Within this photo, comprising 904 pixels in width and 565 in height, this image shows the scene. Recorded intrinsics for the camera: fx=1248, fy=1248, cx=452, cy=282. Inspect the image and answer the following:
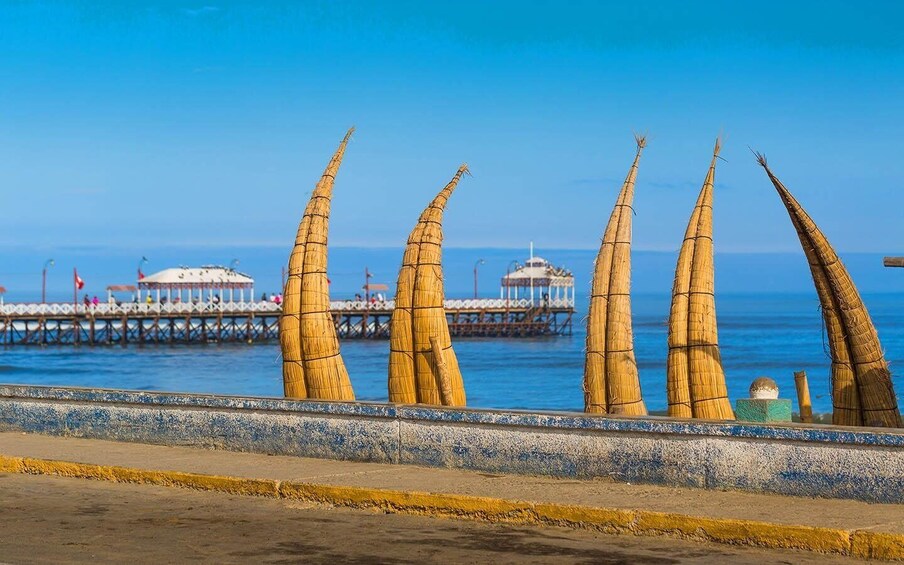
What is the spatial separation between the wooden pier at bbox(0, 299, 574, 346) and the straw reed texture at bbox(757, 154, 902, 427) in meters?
77.1

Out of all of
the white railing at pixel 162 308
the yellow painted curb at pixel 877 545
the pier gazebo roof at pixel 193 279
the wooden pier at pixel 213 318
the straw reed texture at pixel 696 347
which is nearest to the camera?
the yellow painted curb at pixel 877 545

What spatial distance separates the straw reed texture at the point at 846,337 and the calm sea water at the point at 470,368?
36.7m

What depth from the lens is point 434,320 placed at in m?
13.4

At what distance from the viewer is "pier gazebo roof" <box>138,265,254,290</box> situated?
314 ft

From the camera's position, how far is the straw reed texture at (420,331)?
13.3 meters

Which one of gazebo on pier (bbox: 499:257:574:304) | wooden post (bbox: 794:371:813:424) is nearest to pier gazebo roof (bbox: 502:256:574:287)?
gazebo on pier (bbox: 499:257:574:304)

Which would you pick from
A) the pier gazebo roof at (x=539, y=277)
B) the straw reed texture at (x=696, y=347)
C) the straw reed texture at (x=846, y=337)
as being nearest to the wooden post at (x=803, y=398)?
the straw reed texture at (x=696, y=347)

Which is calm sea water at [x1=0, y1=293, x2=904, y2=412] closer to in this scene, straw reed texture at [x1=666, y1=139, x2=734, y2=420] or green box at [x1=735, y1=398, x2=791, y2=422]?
straw reed texture at [x1=666, y1=139, x2=734, y2=420]

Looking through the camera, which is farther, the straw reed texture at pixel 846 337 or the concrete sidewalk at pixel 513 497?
the straw reed texture at pixel 846 337

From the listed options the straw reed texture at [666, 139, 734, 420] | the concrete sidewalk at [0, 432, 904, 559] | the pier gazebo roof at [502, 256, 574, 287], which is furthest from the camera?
the pier gazebo roof at [502, 256, 574, 287]

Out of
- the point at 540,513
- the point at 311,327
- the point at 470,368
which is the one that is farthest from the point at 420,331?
the point at 470,368

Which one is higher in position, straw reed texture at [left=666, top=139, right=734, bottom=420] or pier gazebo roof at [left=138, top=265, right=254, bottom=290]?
pier gazebo roof at [left=138, top=265, right=254, bottom=290]

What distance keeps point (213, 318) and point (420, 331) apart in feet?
286

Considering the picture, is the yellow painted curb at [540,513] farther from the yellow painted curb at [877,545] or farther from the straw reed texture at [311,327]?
the straw reed texture at [311,327]
